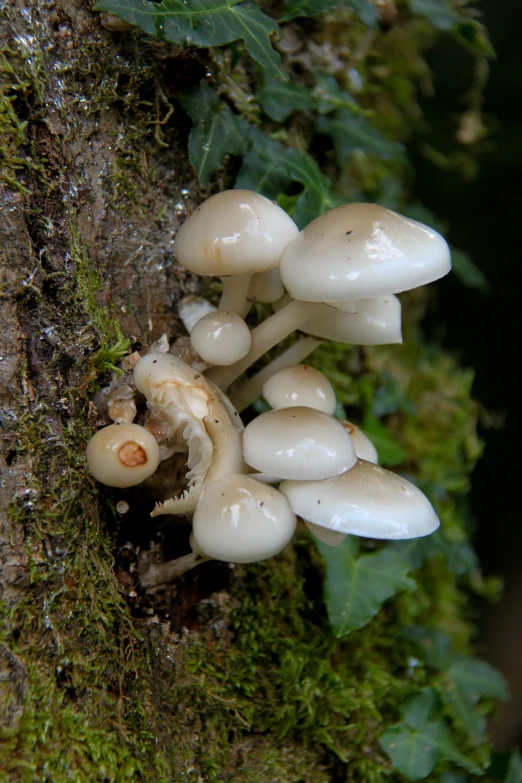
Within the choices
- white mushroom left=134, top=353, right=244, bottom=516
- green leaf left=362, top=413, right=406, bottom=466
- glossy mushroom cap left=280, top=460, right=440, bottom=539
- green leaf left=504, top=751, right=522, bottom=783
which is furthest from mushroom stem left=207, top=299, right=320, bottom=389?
green leaf left=504, top=751, right=522, bottom=783

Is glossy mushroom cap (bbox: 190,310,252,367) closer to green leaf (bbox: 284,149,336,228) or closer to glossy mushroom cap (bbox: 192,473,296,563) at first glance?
glossy mushroom cap (bbox: 192,473,296,563)

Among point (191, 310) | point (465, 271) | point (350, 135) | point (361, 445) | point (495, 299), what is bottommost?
point (495, 299)

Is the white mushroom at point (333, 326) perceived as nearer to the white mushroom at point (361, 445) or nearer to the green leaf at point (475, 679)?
the white mushroom at point (361, 445)

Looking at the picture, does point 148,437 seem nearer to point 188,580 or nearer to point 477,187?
point 188,580

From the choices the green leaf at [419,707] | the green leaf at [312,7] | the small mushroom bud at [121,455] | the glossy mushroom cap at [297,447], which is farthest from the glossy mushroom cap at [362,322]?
the green leaf at [419,707]

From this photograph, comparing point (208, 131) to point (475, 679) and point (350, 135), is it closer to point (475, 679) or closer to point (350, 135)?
point (350, 135)

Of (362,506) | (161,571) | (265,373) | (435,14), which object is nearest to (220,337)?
(265,373)
